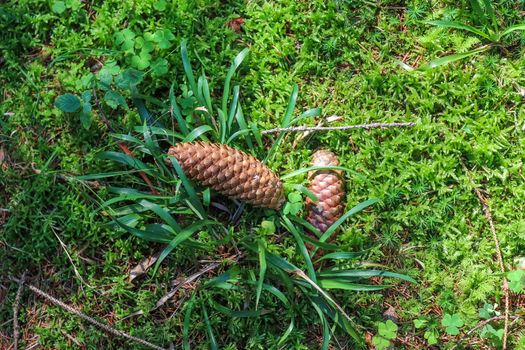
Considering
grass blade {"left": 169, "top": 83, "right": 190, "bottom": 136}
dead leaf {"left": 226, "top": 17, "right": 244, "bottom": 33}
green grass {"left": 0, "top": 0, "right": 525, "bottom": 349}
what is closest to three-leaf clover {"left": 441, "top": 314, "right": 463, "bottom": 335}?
green grass {"left": 0, "top": 0, "right": 525, "bottom": 349}

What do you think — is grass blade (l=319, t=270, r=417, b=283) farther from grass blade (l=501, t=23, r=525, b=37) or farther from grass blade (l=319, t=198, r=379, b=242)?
grass blade (l=501, t=23, r=525, b=37)

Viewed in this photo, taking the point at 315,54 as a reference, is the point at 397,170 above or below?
below

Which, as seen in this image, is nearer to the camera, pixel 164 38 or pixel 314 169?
pixel 314 169

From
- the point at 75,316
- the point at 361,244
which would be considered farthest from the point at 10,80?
the point at 361,244

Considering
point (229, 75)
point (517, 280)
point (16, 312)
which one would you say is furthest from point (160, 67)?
point (517, 280)

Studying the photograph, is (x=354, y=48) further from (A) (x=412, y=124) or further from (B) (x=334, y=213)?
(B) (x=334, y=213)

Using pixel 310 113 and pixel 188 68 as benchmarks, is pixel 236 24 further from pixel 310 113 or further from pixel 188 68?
pixel 310 113

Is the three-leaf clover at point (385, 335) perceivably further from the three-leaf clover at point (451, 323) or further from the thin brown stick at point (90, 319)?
the thin brown stick at point (90, 319)
